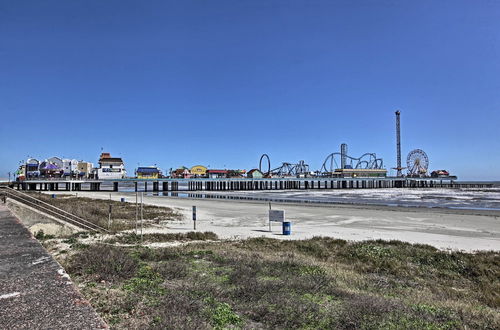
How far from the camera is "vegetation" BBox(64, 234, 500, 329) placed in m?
4.92

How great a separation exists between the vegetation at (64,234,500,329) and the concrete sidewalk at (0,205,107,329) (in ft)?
3.78

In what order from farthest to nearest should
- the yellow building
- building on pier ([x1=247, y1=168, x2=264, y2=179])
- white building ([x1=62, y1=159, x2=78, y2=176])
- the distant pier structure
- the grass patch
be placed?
building on pier ([x1=247, y1=168, x2=264, y2=179]), the yellow building, white building ([x1=62, y1=159, x2=78, y2=176]), the distant pier structure, the grass patch

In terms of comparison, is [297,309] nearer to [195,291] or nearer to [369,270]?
[195,291]

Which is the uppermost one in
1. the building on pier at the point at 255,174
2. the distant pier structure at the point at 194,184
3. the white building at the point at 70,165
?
the white building at the point at 70,165

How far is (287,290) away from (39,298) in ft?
14.8

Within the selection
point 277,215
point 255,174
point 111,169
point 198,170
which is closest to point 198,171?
point 198,170

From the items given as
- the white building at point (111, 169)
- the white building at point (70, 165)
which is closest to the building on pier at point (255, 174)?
the white building at point (111, 169)

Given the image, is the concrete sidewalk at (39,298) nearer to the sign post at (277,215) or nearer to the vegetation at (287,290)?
the vegetation at (287,290)

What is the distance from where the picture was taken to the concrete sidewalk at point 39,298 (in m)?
2.76

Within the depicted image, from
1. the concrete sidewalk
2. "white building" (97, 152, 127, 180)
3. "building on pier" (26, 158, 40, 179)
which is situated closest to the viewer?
the concrete sidewalk

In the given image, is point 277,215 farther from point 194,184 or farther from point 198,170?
point 194,184

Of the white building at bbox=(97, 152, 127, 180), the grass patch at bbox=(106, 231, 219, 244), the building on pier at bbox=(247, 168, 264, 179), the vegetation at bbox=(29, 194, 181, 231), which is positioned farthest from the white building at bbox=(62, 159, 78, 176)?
the grass patch at bbox=(106, 231, 219, 244)

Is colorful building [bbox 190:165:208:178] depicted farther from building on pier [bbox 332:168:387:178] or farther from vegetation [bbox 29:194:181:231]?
vegetation [bbox 29:194:181:231]

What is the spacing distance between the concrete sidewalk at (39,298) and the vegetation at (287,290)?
3.78 feet
